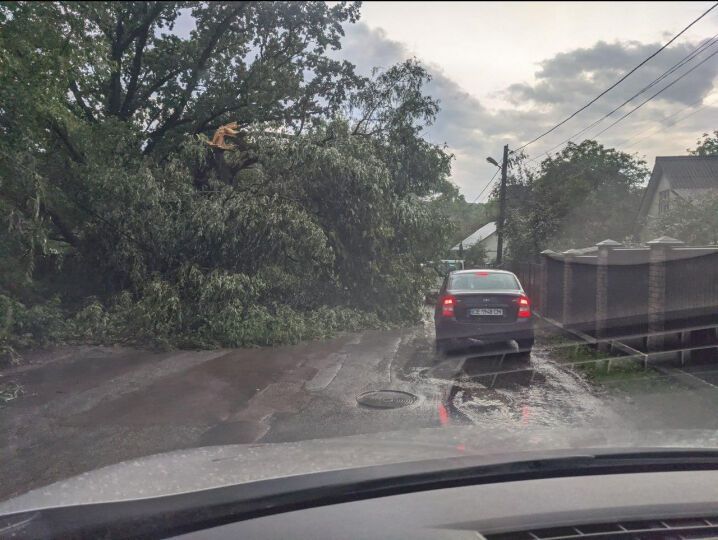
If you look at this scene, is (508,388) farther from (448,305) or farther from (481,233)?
(481,233)

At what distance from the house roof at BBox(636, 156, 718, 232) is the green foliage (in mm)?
2231

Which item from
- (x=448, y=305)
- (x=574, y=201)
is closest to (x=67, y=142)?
(x=448, y=305)

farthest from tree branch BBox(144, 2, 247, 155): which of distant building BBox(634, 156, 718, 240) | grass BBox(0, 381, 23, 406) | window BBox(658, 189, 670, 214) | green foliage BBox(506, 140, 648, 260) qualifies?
window BBox(658, 189, 670, 214)

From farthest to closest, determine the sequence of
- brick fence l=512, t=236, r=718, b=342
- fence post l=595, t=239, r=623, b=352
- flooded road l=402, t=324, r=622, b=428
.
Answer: fence post l=595, t=239, r=623, b=352, brick fence l=512, t=236, r=718, b=342, flooded road l=402, t=324, r=622, b=428

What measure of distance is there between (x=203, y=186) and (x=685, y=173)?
24058 mm

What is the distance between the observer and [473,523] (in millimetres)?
1774

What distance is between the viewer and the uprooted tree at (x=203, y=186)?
9805 millimetres

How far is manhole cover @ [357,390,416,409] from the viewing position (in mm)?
6426

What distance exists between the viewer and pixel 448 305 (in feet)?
31.1

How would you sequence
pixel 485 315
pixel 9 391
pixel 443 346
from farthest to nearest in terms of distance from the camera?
1. pixel 443 346
2. pixel 485 315
3. pixel 9 391

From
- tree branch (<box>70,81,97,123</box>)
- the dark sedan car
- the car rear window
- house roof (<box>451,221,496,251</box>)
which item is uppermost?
tree branch (<box>70,81,97,123</box>)

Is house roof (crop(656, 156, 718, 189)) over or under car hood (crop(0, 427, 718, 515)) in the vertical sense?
over

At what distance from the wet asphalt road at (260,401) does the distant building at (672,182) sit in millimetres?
19307

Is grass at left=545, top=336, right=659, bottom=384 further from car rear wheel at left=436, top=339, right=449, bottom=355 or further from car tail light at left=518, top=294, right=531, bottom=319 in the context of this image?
car rear wheel at left=436, top=339, right=449, bottom=355
